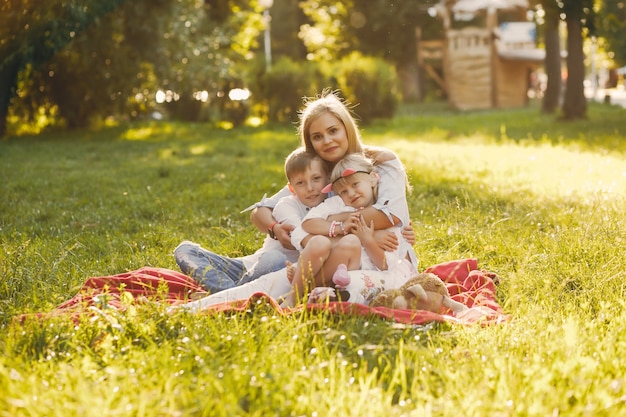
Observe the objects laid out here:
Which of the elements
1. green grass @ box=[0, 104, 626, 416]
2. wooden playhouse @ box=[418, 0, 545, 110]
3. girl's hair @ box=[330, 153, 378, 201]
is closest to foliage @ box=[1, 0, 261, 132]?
green grass @ box=[0, 104, 626, 416]

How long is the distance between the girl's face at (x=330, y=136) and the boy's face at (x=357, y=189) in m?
0.27

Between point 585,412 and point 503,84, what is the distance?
Answer: 29344 mm

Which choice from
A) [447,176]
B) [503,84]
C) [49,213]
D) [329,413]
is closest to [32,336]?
[329,413]

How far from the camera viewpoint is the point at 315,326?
12.1 feet

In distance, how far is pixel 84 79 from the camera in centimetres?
1891

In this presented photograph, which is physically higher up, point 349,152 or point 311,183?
point 349,152

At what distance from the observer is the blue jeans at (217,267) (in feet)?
15.7

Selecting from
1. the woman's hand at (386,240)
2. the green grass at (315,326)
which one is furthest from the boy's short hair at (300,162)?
the green grass at (315,326)

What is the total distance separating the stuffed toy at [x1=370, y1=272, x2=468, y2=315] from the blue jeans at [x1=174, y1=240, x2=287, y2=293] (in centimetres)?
92

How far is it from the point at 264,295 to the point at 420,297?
907 millimetres

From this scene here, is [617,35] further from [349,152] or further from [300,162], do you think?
[300,162]

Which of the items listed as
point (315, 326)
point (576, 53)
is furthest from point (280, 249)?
point (576, 53)

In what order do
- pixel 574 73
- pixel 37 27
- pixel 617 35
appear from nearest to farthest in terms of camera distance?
pixel 37 27 < pixel 574 73 < pixel 617 35

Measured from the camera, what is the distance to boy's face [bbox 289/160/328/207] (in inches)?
190
